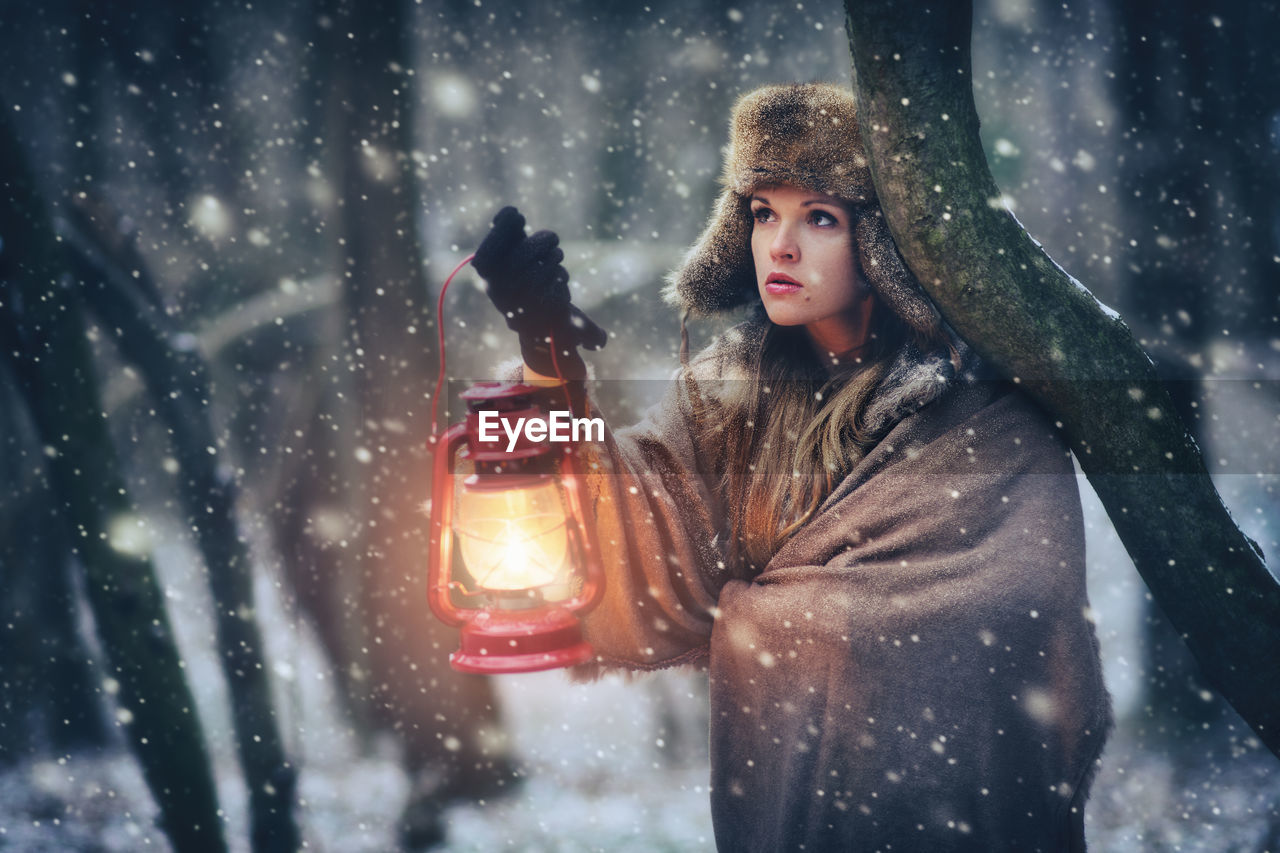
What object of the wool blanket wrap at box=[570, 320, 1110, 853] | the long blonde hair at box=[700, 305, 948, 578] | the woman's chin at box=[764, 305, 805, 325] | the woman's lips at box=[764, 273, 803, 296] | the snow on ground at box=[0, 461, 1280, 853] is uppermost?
the woman's lips at box=[764, 273, 803, 296]

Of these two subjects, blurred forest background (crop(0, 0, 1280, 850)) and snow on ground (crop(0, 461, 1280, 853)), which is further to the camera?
snow on ground (crop(0, 461, 1280, 853))

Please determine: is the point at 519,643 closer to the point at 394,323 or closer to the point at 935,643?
the point at 935,643

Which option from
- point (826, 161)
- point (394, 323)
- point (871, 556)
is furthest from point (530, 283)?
point (394, 323)

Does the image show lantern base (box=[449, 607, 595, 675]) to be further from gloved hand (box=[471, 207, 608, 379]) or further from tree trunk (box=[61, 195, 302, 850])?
tree trunk (box=[61, 195, 302, 850])

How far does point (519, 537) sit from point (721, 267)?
2.09 ft

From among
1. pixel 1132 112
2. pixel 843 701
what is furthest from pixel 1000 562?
pixel 1132 112

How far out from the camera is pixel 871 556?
133 centimetres

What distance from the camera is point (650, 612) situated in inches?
59.4

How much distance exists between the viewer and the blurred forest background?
1875mm

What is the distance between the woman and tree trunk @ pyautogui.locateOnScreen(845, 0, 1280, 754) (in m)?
0.07

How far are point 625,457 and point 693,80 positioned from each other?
1047mm

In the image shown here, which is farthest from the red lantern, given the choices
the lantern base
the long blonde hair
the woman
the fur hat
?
the fur hat

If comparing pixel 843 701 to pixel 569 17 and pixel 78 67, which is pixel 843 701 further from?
pixel 78 67

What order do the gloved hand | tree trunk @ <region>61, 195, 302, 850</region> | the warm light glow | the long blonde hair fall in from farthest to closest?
tree trunk @ <region>61, 195, 302, 850</region> < the long blonde hair < the warm light glow < the gloved hand
